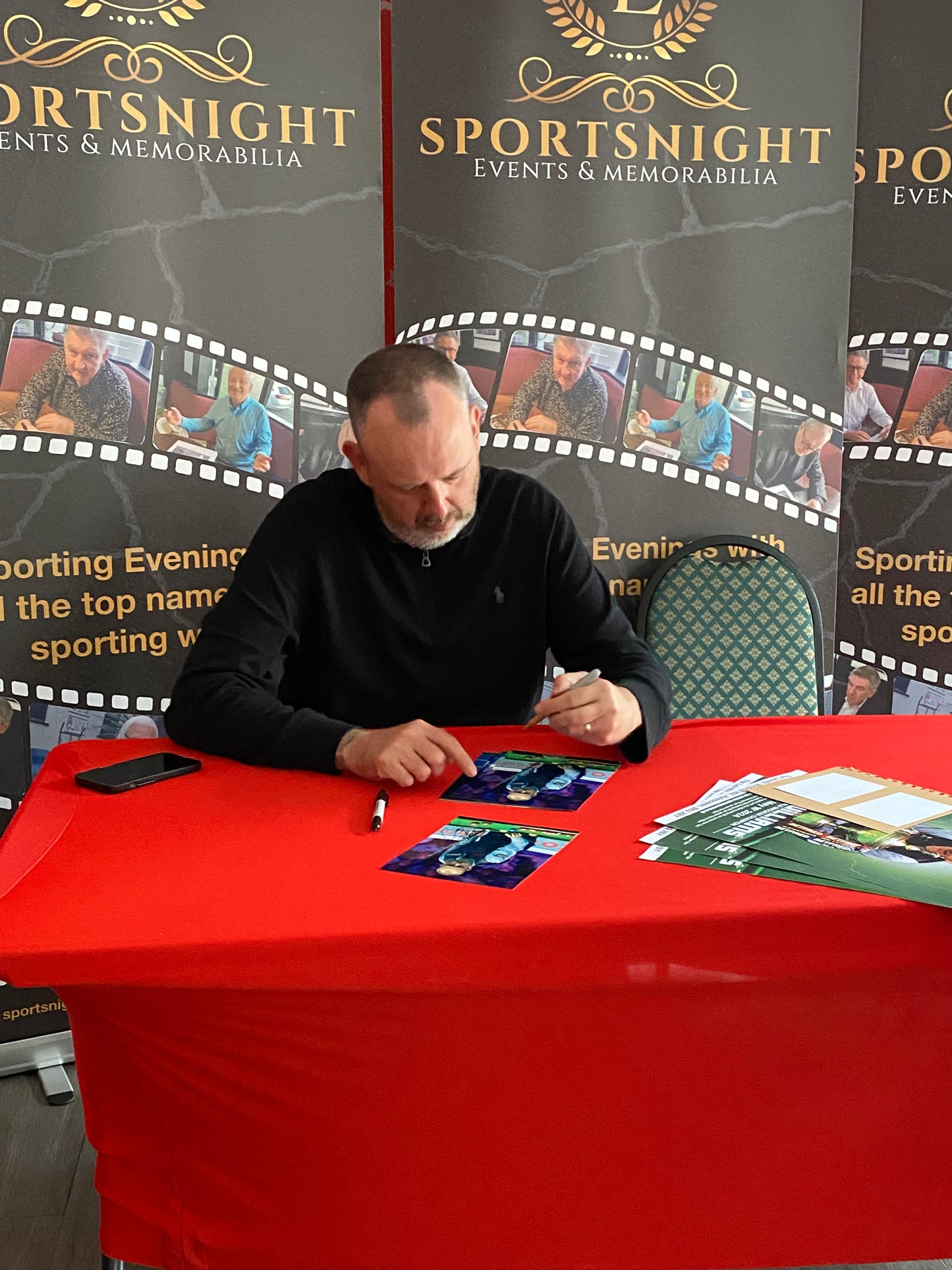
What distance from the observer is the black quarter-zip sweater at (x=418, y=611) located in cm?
213

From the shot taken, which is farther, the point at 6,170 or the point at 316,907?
the point at 6,170

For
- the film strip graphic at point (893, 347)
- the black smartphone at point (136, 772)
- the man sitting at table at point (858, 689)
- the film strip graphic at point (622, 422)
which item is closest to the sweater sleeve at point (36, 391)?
the film strip graphic at point (622, 422)

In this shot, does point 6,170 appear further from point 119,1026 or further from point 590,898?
point 590,898

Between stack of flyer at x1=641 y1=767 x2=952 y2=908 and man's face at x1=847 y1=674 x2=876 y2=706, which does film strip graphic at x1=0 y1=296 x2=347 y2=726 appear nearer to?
stack of flyer at x1=641 y1=767 x2=952 y2=908

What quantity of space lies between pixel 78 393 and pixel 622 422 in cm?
133

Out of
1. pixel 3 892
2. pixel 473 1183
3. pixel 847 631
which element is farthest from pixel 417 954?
pixel 847 631

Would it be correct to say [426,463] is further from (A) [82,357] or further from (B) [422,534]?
(A) [82,357]

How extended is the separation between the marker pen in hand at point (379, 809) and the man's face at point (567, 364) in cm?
156

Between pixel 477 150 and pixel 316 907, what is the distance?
210cm

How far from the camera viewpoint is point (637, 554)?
299cm

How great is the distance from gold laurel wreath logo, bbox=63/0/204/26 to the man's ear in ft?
3.67

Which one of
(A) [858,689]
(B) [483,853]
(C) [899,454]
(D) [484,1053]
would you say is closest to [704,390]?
(C) [899,454]

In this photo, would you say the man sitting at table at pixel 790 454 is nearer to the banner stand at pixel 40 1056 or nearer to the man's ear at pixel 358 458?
the man's ear at pixel 358 458

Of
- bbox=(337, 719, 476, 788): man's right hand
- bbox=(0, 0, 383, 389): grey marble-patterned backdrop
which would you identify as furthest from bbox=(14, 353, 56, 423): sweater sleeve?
bbox=(337, 719, 476, 788): man's right hand
